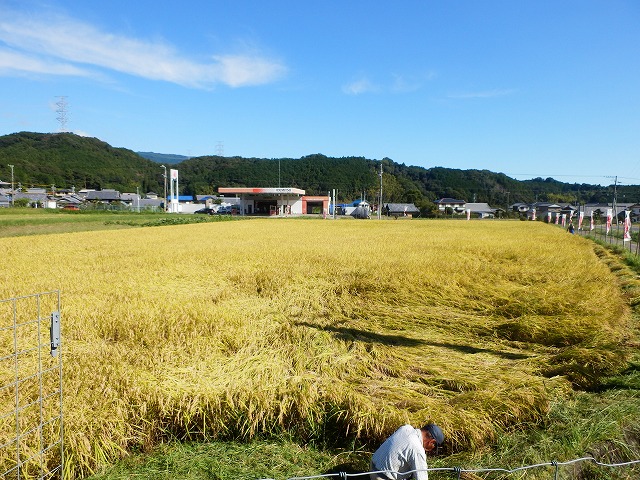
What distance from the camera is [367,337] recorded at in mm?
5191

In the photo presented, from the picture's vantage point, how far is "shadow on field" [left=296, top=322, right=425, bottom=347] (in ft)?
16.4

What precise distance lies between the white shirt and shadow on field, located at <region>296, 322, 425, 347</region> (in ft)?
7.65

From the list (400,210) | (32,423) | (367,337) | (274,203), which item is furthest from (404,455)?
(400,210)

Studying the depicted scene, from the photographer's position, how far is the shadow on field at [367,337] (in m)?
5.01

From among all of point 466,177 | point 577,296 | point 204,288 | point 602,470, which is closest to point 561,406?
point 602,470

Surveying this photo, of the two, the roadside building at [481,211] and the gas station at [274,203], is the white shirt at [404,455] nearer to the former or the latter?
the gas station at [274,203]

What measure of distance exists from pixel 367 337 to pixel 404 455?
2630 mm

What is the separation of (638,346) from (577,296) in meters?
1.83

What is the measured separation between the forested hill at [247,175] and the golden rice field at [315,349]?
9240cm

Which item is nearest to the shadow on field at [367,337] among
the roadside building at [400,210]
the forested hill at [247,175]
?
the roadside building at [400,210]

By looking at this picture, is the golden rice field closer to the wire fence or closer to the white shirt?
the wire fence

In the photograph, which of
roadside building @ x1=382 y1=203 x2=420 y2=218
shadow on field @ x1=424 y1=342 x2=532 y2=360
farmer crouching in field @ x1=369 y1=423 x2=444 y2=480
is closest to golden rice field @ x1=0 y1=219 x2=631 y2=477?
shadow on field @ x1=424 y1=342 x2=532 y2=360

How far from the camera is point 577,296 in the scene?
6.95m

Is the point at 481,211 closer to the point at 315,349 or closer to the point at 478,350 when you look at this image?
the point at 478,350
